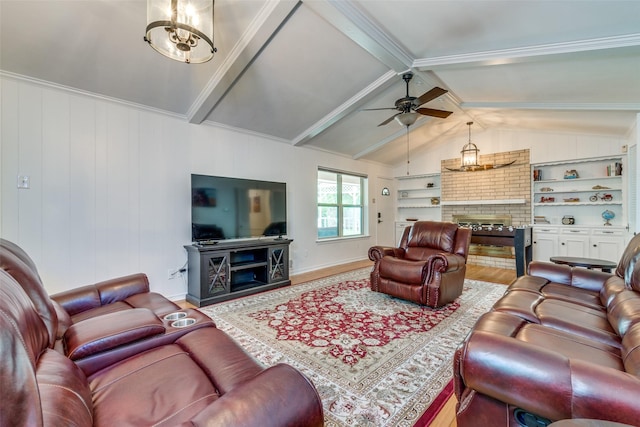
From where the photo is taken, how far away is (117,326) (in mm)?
1322

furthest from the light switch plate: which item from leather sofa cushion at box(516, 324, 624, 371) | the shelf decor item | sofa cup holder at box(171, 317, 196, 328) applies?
the shelf decor item

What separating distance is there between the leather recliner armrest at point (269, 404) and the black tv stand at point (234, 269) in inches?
109

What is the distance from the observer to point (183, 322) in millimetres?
1577

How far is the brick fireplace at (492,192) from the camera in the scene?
18.7 ft

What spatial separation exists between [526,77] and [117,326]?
14.7 feet

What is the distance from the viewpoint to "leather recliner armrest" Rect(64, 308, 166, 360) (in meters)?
1.19

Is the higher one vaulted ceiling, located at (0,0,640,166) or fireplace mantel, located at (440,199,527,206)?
vaulted ceiling, located at (0,0,640,166)

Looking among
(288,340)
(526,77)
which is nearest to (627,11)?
(526,77)

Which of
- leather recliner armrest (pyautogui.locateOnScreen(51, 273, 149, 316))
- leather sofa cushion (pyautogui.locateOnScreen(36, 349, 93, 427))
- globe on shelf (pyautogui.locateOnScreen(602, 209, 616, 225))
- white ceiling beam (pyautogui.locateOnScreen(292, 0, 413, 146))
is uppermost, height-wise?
white ceiling beam (pyautogui.locateOnScreen(292, 0, 413, 146))

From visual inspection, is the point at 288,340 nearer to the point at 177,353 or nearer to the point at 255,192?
the point at 177,353

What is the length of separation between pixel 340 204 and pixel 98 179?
432 centimetres

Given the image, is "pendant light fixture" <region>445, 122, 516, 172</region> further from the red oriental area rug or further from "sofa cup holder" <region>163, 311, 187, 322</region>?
"sofa cup holder" <region>163, 311, 187, 322</region>

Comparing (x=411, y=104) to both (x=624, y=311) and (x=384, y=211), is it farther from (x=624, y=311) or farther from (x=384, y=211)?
(x=384, y=211)

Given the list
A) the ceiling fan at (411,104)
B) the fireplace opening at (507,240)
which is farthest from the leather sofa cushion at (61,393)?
the fireplace opening at (507,240)
